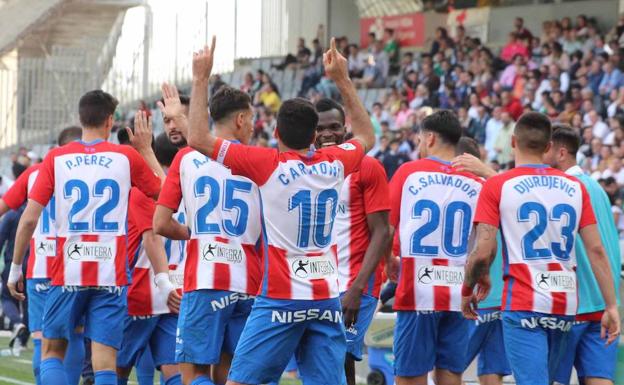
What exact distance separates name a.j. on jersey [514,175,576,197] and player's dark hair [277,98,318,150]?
1474mm

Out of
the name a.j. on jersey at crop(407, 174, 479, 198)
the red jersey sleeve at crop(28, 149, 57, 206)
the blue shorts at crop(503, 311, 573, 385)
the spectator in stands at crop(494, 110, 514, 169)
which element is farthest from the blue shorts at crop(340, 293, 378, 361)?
the spectator in stands at crop(494, 110, 514, 169)

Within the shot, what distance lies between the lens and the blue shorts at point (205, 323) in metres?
8.37

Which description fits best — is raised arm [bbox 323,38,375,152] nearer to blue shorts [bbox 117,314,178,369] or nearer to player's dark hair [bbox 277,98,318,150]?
player's dark hair [bbox 277,98,318,150]

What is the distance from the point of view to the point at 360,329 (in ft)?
30.2

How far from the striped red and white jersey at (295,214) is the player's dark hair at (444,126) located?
2.21 meters

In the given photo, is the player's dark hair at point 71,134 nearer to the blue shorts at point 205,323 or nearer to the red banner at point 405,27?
the blue shorts at point 205,323

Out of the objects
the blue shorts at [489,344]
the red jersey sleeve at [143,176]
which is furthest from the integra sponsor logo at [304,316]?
the blue shorts at [489,344]

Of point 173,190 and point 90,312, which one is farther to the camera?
point 90,312

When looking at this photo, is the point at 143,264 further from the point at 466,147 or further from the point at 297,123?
the point at 297,123

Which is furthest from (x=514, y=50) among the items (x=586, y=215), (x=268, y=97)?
(x=586, y=215)

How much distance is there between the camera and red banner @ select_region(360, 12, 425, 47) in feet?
113

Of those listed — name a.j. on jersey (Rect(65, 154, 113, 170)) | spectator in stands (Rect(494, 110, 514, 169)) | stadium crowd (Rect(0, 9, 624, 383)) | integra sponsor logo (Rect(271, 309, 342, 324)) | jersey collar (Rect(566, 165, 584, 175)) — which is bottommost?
integra sponsor logo (Rect(271, 309, 342, 324))

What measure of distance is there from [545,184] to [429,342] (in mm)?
1837

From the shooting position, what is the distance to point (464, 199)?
9461mm
